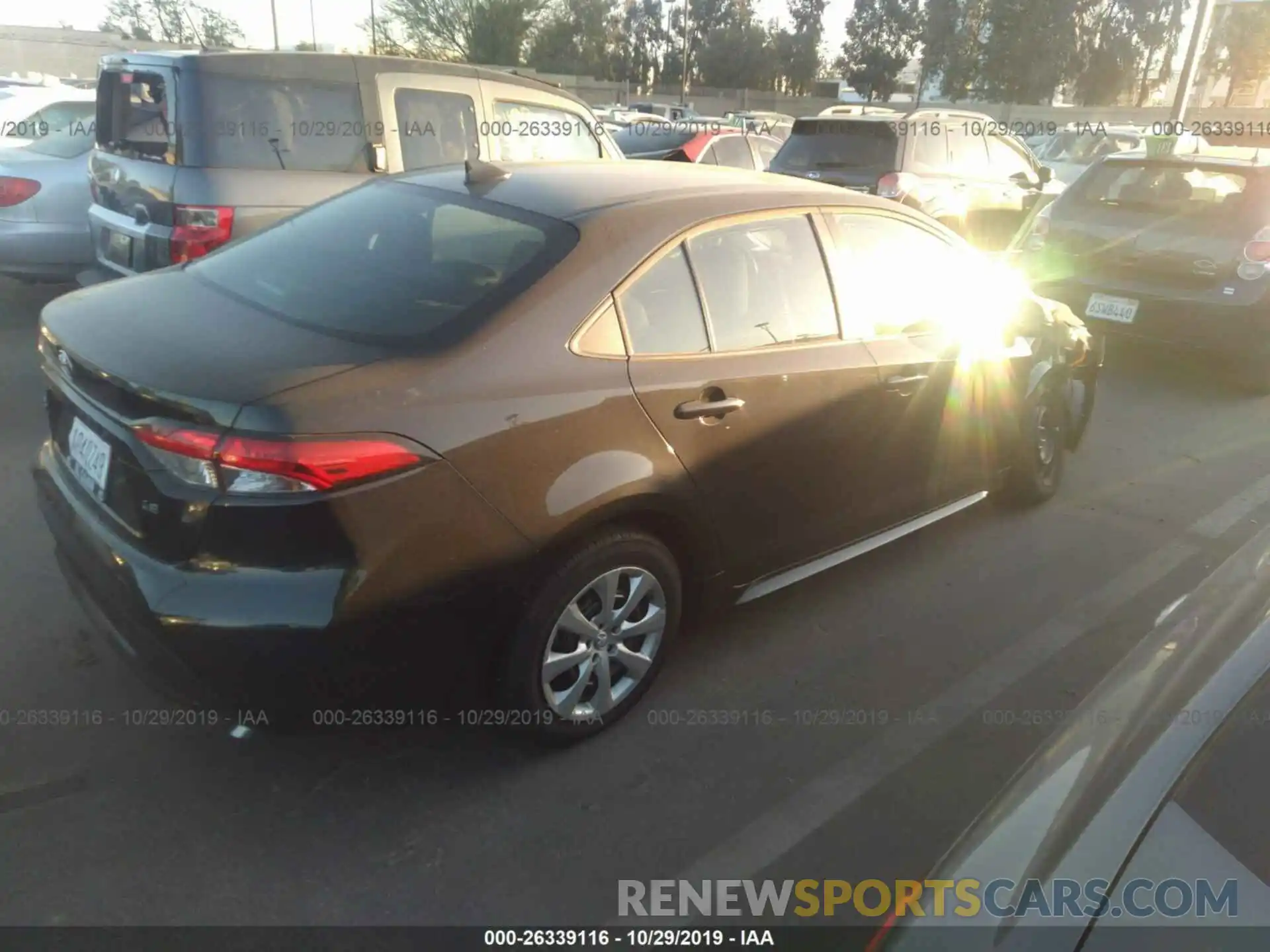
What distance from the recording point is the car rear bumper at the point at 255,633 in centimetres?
216

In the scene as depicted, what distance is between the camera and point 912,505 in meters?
3.86

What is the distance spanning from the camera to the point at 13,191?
675 centimetres

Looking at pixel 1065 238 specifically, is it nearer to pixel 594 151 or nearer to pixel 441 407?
pixel 594 151

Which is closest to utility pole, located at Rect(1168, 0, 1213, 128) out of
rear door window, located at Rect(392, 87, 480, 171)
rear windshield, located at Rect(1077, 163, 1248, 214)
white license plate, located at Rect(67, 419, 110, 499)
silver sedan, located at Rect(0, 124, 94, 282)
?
rear windshield, located at Rect(1077, 163, 1248, 214)

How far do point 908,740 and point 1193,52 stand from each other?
2177 centimetres

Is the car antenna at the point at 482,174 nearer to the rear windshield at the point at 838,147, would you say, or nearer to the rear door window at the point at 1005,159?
the rear windshield at the point at 838,147

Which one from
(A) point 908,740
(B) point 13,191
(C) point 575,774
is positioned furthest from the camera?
(B) point 13,191

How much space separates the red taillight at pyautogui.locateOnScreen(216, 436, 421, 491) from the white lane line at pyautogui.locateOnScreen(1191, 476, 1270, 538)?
4.29 m

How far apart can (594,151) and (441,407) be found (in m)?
5.28

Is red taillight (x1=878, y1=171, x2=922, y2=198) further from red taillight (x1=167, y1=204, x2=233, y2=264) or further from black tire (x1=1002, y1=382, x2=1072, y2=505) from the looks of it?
red taillight (x1=167, y1=204, x2=233, y2=264)

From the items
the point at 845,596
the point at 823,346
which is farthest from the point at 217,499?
the point at 845,596

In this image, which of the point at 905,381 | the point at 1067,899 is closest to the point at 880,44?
the point at 905,381

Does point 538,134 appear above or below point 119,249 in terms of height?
above

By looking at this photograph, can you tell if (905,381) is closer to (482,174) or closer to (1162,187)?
(482,174)
